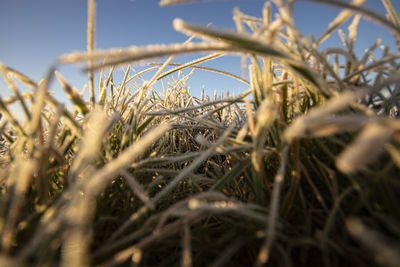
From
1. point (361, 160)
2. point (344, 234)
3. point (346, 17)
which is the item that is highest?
point (346, 17)

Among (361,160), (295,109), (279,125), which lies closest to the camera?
(361,160)

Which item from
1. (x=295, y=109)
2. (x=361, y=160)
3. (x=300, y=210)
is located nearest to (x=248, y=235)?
(x=300, y=210)

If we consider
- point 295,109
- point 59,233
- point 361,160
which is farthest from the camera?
point 295,109

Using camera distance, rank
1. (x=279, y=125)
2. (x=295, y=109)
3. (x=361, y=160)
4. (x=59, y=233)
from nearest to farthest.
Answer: (x=361, y=160) < (x=59, y=233) < (x=279, y=125) < (x=295, y=109)

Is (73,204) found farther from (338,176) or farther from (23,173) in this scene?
(338,176)

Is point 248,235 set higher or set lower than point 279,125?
lower

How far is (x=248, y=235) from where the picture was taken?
32 centimetres

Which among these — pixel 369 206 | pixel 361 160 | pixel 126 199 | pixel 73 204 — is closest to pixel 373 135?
pixel 361 160

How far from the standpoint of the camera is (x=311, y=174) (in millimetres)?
401

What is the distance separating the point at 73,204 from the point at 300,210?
327mm

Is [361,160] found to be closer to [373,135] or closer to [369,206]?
[373,135]

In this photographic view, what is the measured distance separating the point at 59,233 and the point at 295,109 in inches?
20.0

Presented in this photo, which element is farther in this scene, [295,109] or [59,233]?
[295,109]

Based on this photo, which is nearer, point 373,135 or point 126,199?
point 373,135
